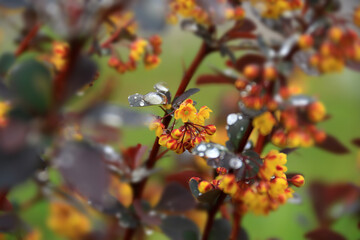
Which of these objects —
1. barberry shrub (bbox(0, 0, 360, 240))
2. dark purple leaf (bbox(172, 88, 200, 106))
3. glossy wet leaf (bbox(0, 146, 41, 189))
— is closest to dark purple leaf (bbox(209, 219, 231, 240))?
barberry shrub (bbox(0, 0, 360, 240))

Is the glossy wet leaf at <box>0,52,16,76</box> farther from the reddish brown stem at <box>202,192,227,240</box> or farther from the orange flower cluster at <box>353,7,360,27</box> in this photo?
the orange flower cluster at <box>353,7,360,27</box>

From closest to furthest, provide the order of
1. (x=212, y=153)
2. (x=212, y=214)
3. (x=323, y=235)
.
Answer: (x=212, y=153) → (x=212, y=214) → (x=323, y=235)

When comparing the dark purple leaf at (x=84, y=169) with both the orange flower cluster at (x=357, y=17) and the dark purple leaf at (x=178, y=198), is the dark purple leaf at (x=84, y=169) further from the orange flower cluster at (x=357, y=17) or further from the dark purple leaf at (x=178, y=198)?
the orange flower cluster at (x=357, y=17)

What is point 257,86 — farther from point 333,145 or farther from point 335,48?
point 333,145

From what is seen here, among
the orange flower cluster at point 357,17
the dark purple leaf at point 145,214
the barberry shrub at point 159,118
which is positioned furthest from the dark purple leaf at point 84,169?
the orange flower cluster at point 357,17

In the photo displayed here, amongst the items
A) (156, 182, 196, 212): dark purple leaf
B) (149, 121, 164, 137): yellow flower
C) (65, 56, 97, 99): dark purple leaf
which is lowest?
(65, 56, 97, 99): dark purple leaf

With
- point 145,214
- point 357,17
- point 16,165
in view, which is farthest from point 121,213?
point 357,17

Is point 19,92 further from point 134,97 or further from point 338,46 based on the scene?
point 338,46
